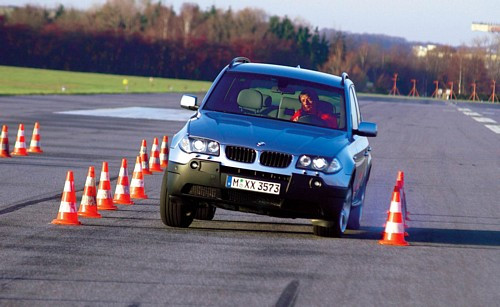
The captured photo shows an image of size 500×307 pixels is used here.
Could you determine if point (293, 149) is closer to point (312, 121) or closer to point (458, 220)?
point (312, 121)

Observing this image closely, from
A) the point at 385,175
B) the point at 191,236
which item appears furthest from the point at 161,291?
the point at 385,175

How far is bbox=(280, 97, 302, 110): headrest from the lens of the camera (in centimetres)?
1155

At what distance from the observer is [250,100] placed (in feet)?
37.9

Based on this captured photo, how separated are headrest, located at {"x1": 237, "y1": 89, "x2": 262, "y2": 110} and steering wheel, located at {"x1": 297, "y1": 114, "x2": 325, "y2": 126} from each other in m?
0.46

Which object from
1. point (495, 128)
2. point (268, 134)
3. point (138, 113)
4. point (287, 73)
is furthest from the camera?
point (495, 128)

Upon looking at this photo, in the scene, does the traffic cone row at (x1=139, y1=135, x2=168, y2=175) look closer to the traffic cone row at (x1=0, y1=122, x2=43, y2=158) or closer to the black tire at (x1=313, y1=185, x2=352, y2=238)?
the traffic cone row at (x1=0, y1=122, x2=43, y2=158)

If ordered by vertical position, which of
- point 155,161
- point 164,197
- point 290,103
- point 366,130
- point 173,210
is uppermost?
point 290,103

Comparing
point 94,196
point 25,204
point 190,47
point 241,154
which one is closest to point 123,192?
point 25,204

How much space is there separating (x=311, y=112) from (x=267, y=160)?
4.64 feet

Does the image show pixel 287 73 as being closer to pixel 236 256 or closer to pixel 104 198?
pixel 104 198

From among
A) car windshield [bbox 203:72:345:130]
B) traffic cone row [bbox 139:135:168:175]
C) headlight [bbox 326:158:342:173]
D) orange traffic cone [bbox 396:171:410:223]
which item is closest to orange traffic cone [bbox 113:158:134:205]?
car windshield [bbox 203:72:345:130]

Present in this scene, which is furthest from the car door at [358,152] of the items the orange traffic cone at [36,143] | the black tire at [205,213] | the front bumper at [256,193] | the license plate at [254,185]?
the orange traffic cone at [36,143]

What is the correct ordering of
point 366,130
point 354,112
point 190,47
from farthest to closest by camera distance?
point 190,47
point 354,112
point 366,130

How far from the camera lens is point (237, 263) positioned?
8992mm
